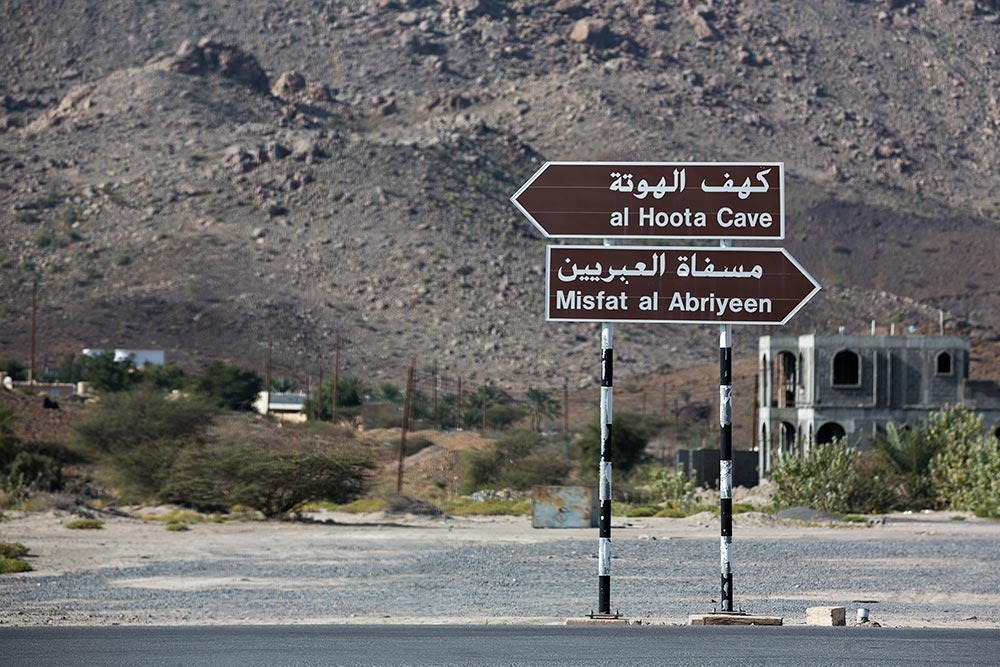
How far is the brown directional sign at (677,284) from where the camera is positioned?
50.4 ft

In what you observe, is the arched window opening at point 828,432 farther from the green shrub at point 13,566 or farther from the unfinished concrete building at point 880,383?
the green shrub at point 13,566

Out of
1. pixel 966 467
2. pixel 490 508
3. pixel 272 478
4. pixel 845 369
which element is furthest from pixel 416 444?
pixel 966 467

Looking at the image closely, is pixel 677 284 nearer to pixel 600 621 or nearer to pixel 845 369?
pixel 600 621

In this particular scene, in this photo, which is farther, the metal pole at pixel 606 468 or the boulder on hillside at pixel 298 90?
the boulder on hillside at pixel 298 90

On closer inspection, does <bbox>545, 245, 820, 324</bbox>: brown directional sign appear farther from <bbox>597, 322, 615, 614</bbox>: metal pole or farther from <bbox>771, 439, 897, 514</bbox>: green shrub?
<bbox>771, 439, 897, 514</bbox>: green shrub

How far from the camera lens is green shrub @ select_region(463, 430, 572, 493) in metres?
54.2

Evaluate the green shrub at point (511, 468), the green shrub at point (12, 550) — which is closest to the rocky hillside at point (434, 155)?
the green shrub at point (511, 468)

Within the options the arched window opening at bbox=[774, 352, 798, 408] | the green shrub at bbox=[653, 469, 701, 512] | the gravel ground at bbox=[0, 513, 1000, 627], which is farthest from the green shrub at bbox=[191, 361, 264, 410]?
the gravel ground at bbox=[0, 513, 1000, 627]

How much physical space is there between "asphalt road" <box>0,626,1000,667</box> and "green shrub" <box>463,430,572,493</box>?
127 ft

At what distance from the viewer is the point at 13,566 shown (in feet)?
82.3

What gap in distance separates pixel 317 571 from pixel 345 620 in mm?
7749

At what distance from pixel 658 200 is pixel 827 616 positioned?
426cm

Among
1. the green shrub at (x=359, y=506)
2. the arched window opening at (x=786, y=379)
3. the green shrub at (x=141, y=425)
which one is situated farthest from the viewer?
the arched window opening at (x=786, y=379)

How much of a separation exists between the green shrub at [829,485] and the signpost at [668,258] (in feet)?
77.8
